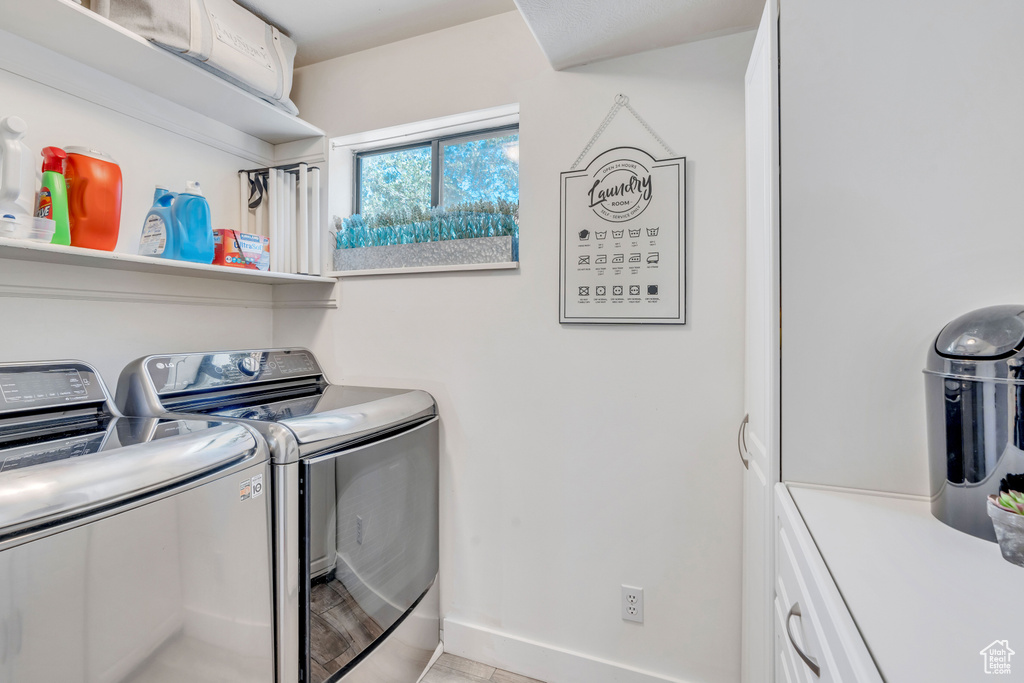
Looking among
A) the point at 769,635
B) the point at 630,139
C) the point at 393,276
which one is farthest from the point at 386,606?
the point at 630,139

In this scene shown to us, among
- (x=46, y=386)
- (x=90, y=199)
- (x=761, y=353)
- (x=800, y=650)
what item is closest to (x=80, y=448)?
(x=46, y=386)

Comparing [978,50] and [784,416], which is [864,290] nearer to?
[784,416]

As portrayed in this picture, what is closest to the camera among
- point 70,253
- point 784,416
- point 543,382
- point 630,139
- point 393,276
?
point 784,416

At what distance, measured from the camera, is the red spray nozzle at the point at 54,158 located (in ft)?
4.24

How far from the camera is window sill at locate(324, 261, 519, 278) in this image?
1714mm

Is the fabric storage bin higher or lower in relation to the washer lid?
higher

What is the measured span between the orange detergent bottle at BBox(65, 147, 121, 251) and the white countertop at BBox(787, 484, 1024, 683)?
6.27ft

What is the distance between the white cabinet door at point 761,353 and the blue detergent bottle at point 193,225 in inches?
68.1

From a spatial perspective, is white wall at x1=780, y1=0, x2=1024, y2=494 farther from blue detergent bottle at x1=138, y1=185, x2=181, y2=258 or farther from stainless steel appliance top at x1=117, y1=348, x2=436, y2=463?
blue detergent bottle at x1=138, y1=185, x2=181, y2=258

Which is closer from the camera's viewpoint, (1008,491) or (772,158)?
(1008,491)

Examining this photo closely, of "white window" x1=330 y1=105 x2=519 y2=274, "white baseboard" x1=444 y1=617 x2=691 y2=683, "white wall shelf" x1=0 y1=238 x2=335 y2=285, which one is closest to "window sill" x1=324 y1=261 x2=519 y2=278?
"white window" x1=330 y1=105 x2=519 y2=274

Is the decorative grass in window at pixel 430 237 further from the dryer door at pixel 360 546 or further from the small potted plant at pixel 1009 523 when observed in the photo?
the small potted plant at pixel 1009 523

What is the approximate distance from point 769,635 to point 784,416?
0.49 meters

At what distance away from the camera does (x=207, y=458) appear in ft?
3.23
